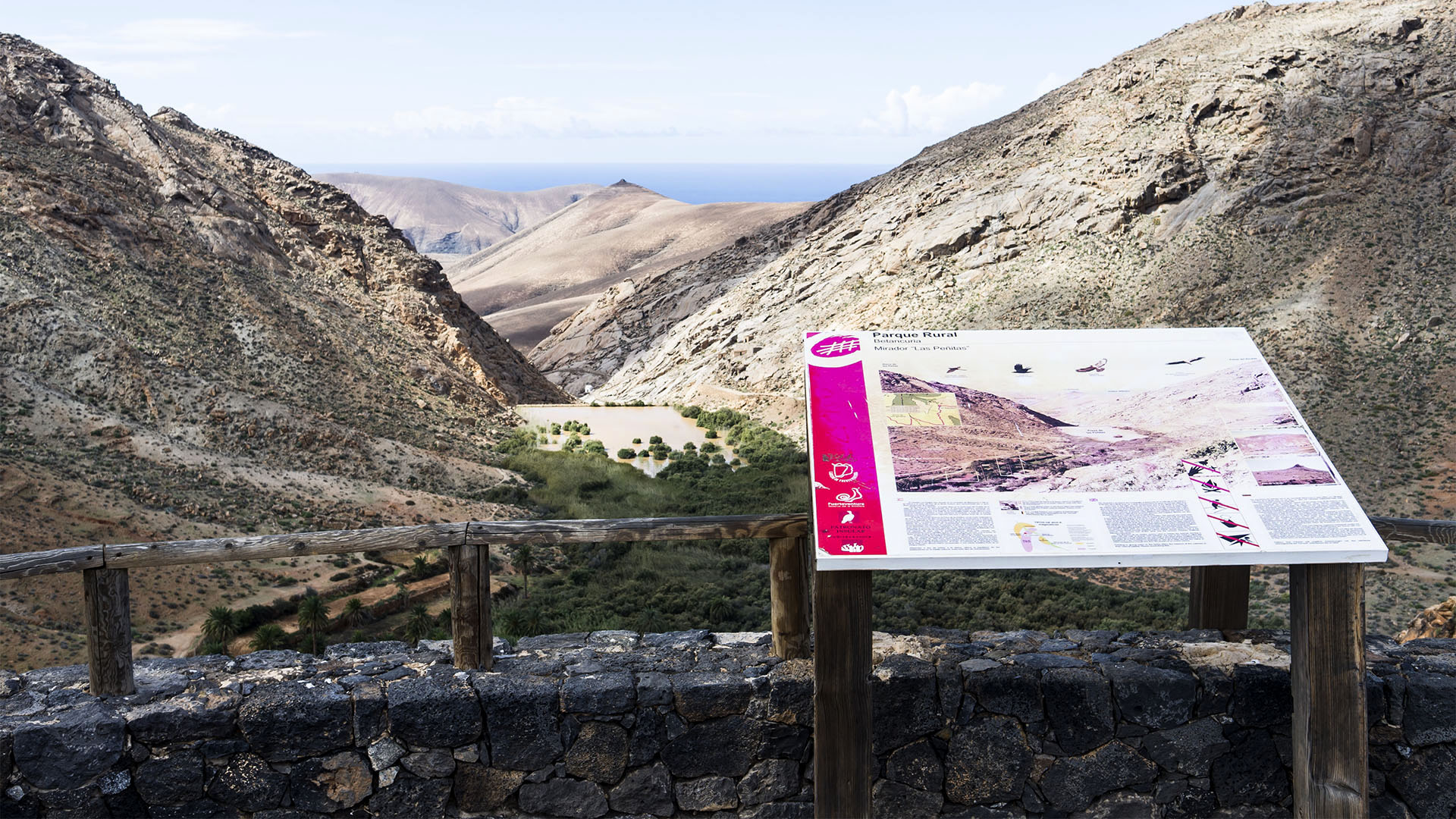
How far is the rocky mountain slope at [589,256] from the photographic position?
9081 cm

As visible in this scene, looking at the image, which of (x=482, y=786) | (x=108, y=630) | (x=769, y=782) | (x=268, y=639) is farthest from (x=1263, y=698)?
(x=268, y=639)

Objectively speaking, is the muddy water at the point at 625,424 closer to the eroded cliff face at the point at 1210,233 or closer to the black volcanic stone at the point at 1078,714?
the eroded cliff face at the point at 1210,233

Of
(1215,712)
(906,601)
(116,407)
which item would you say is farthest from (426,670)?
(116,407)

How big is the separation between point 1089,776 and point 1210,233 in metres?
32.6

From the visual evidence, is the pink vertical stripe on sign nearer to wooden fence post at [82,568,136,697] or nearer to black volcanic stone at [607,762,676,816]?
black volcanic stone at [607,762,676,816]

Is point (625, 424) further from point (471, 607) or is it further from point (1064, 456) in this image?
point (1064, 456)

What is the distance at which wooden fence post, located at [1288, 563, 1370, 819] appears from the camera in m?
4.07

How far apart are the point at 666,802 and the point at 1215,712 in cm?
252

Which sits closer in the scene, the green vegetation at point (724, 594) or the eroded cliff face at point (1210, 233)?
the green vegetation at point (724, 594)

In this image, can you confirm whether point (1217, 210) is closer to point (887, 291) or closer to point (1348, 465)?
point (887, 291)

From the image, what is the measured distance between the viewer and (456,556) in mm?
4469

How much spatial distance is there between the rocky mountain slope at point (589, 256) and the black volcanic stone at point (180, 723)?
250 ft

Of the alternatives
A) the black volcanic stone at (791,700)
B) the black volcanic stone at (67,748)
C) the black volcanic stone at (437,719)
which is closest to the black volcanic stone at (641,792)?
the black volcanic stone at (791,700)

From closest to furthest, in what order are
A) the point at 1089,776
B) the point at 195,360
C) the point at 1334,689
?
the point at 1334,689 < the point at 1089,776 < the point at 195,360
